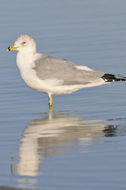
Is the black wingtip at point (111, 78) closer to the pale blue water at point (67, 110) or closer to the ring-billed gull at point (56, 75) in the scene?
the ring-billed gull at point (56, 75)

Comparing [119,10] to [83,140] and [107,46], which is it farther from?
[83,140]

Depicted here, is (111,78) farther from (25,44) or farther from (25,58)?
(25,44)

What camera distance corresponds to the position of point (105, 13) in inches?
647

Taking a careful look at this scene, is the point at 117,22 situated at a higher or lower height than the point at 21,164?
higher

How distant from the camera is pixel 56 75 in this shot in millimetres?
10469

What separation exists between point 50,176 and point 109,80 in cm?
408

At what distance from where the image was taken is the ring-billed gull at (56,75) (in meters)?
10.4

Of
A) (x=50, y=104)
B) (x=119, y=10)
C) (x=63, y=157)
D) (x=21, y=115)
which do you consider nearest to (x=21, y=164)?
(x=63, y=157)

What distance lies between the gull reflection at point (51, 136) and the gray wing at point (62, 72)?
0.77m

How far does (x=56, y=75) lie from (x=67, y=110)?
0.68 metres

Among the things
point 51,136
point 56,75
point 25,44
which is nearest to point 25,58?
point 25,44

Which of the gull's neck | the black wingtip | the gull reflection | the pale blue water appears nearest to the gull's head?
the gull's neck

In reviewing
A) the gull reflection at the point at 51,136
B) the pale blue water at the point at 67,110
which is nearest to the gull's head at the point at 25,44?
the pale blue water at the point at 67,110

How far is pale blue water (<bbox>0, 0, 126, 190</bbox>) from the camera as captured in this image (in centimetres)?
672
